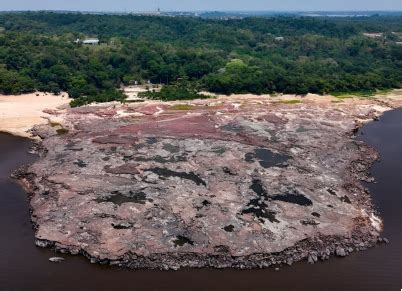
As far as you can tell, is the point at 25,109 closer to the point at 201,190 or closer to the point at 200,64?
the point at 200,64

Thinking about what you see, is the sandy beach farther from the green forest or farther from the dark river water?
the dark river water

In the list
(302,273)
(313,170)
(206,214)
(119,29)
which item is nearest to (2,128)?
(206,214)

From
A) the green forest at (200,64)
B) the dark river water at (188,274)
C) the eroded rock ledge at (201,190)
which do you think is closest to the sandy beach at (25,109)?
the green forest at (200,64)

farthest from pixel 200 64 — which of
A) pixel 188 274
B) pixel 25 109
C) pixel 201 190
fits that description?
pixel 188 274

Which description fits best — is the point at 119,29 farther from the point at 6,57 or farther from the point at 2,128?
the point at 2,128

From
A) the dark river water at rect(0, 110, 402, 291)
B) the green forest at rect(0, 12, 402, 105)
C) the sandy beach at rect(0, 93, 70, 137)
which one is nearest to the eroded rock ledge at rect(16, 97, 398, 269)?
the dark river water at rect(0, 110, 402, 291)
